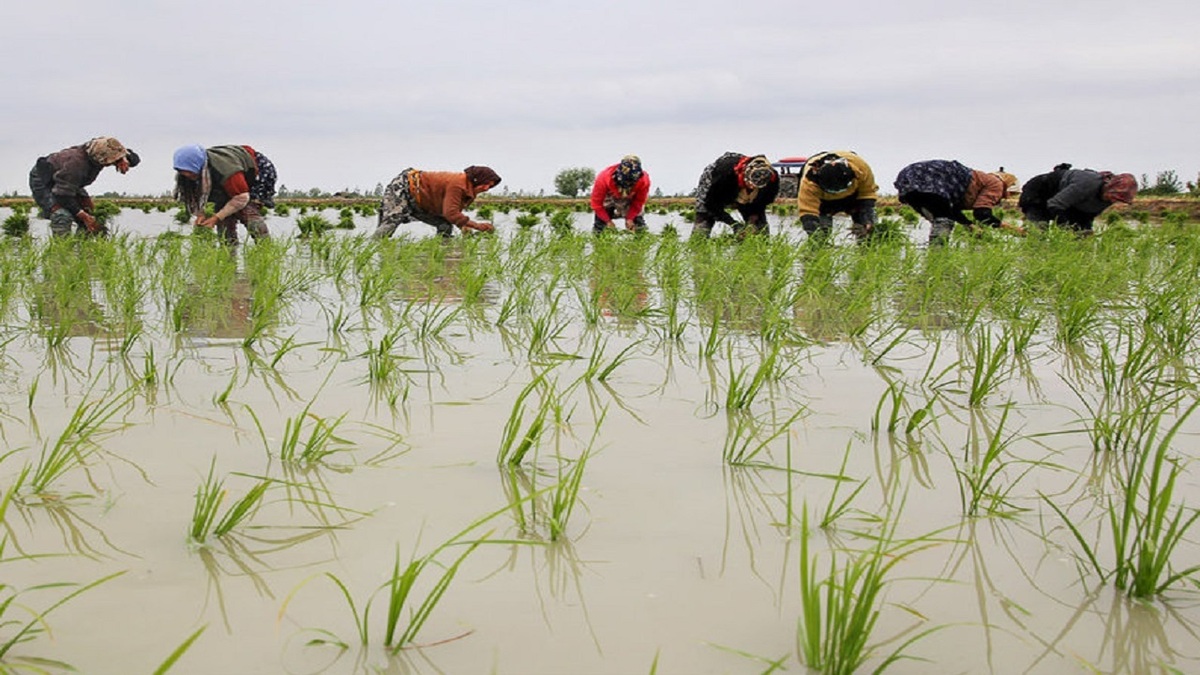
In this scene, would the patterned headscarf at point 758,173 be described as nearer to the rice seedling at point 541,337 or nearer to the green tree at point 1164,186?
the rice seedling at point 541,337

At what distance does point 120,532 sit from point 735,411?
4.27 feet

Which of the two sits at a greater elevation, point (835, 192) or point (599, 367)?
point (835, 192)

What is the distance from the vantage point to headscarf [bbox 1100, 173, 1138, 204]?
7270 mm

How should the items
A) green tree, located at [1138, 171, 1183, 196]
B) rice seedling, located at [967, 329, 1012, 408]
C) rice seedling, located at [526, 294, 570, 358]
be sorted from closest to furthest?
1. rice seedling, located at [967, 329, 1012, 408]
2. rice seedling, located at [526, 294, 570, 358]
3. green tree, located at [1138, 171, 1183, 196]

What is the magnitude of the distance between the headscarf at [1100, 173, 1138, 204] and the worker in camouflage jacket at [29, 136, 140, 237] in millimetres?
8049

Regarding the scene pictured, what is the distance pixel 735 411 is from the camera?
215cm

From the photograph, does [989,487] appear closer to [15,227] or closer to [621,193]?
[621,193]

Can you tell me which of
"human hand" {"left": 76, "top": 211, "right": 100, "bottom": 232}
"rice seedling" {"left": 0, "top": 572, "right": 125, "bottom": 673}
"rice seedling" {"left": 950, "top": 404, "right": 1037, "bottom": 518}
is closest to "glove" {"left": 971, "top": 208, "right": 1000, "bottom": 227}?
"rice seedling" {"left": 950, "top": 404, "right": 1037, "bottom": 518}

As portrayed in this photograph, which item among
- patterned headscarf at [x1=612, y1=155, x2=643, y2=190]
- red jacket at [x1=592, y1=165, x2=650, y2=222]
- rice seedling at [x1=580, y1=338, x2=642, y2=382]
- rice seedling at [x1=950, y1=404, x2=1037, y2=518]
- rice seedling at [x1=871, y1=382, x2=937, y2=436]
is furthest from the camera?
red jacket at [x1=592, y1=165, x2=650, y2=222]

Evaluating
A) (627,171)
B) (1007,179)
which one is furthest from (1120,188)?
(627,171)

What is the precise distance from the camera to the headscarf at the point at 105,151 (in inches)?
290

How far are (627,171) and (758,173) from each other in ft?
4.24

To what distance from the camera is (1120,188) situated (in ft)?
24.2

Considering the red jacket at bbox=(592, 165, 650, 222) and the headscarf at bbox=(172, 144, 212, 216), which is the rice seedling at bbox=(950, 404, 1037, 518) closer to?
the headscarf at bbox=(172, 144, 212, 216)
